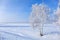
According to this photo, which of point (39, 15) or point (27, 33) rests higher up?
point (39, 15)

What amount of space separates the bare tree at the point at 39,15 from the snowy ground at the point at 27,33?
7cm

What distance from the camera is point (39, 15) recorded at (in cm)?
152

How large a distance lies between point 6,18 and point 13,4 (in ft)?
0.78

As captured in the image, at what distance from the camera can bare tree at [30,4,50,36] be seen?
1.52m

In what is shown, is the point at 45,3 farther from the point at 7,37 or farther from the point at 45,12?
the point at 7,37

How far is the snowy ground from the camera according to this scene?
1512 mm

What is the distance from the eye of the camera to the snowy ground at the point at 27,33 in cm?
151

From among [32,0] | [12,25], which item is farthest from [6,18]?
[32,0]

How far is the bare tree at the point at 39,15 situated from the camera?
1.52 m

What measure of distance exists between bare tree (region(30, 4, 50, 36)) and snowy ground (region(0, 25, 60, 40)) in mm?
74

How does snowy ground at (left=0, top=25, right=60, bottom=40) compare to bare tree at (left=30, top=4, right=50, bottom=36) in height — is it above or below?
below

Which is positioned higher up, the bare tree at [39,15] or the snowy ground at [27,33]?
the bare tree at [39,15]

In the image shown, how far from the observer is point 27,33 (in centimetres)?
152

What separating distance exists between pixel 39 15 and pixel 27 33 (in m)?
0.32
